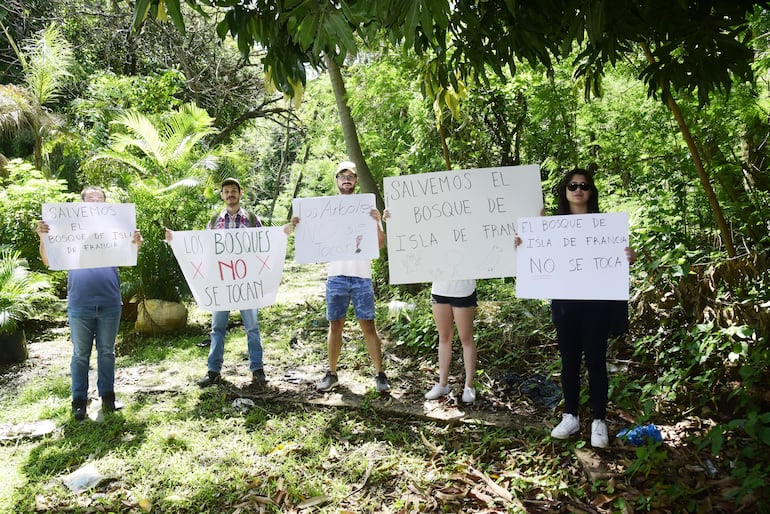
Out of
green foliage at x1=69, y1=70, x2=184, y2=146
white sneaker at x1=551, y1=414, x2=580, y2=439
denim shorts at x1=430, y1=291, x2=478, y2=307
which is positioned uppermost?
green foliage at x1=69, y1=70, x2=184, y2=146

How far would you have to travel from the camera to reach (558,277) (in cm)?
300

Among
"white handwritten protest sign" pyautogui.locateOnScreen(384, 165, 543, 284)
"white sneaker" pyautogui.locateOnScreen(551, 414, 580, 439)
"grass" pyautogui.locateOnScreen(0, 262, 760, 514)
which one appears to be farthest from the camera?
"white handwritten protest sign" pyautogui.locateOnScreen(384, 165, 543, 284)

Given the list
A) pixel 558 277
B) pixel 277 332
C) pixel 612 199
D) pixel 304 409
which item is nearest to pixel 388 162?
pixel 277 332

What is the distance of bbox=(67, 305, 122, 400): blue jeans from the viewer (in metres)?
3.88

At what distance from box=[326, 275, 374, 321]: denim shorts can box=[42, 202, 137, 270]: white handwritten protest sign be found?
4.98ft

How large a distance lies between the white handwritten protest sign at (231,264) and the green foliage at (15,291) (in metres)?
2.65

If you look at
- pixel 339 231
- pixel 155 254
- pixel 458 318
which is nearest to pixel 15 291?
pixel 155 254

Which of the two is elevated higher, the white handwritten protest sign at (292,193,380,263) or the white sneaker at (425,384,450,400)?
the white handwritten protest sign at (292,193,380,263)

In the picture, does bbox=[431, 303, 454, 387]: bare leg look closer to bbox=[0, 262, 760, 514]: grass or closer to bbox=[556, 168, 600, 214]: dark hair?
bbox=[0, 262, 760, 514]: grass

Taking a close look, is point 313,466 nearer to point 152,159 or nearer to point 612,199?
point 612,199

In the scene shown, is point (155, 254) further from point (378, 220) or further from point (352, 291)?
point (378, 220)

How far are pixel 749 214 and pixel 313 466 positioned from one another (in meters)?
3.59

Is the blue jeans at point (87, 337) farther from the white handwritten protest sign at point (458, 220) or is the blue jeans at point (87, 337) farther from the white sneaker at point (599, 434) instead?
the white sneaker at point (599, 434)


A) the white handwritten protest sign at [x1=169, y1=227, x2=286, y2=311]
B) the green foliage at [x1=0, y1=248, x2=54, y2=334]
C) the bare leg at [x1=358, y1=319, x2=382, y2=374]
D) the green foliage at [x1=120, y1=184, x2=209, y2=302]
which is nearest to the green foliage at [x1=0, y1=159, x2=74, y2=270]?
the green foliage at [x1=0, y1=248, x2=54, y2=334]
